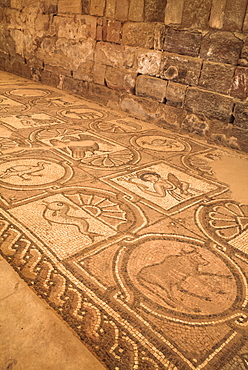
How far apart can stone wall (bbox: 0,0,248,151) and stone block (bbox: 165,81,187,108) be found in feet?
0.03

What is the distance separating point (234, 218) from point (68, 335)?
123 centimetres

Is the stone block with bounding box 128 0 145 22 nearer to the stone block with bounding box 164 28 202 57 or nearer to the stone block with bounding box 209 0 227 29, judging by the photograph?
the stone block with bounding box 164 28 202 57

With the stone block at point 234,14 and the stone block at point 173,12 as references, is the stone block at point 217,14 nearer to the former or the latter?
the stone block at point 234,14

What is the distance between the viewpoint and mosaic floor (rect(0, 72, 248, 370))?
1.10 meters

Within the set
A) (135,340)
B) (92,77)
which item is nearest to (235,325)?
(135,340)

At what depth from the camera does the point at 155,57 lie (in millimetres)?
3543

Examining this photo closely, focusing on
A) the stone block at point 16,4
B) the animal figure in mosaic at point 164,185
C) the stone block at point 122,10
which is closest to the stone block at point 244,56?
the animal figure in mosaic at point 164,185

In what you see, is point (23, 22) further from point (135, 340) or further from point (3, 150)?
point (135, 340)

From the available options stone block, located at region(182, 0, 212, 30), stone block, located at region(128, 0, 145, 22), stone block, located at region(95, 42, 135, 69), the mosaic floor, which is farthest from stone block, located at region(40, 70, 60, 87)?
stone block, located at region(182, 0, 212, 30)

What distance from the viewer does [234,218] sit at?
74.5 inches

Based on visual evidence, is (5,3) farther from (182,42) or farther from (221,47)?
(221,47)

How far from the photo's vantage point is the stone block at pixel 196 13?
300 centimetres

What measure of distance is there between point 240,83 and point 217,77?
0.25m

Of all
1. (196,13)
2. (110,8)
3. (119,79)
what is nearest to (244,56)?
(196,13)
